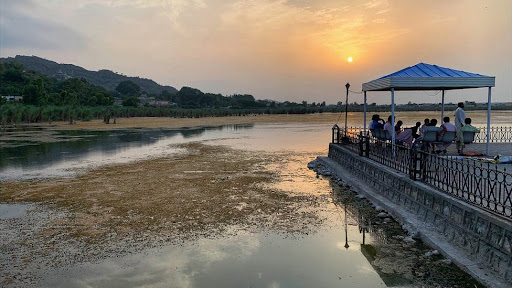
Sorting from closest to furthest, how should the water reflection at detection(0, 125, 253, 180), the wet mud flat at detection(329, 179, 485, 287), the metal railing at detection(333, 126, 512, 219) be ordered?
the wet mud flat at detection(329, 179, 485, 287) → the metal railing at detection(333, 126, 512, 219) → the water reflection at detection(0, 125, 253, 180)

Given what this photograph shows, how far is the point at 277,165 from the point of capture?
17188 millimetres

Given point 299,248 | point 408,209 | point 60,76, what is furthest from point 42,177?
point 60,76

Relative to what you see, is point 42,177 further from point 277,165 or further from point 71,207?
point 277,165

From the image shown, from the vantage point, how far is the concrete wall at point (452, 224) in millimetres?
5184

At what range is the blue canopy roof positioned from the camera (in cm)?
1132

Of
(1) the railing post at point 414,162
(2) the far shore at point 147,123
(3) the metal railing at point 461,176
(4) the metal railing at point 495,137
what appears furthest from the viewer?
(2) the far shore at point 147,123

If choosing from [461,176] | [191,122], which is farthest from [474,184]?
[191,122]

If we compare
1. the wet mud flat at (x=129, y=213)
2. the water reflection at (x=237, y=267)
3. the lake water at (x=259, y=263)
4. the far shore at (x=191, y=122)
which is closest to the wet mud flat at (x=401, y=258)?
the lake water at (x=259, y=263)

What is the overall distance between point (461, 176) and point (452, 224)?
199 centimetres

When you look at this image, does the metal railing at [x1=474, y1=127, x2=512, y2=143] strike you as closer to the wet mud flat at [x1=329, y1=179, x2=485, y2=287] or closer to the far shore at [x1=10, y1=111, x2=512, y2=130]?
the wet mud flat at [x1=329, y1=179, x2=485, y2=287]

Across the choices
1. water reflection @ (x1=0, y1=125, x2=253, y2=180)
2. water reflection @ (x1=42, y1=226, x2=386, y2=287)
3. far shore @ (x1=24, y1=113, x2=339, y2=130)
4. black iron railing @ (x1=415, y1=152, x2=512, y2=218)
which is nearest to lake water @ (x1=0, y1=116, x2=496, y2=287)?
water reflection @ (x1=42, y1=226, x2=386, y2=287)

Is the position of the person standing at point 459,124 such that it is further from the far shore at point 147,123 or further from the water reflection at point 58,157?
the far shore at point 147,123

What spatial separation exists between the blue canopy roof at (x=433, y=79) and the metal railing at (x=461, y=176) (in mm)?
2048

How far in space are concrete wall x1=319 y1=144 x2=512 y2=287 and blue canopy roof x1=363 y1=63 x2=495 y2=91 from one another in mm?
2627
